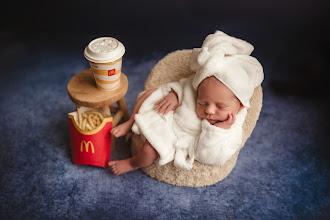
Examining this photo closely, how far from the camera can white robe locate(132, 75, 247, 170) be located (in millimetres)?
1562

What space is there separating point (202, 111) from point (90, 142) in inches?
24.2

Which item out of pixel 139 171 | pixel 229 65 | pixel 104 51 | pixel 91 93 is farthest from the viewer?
pixel 139 171

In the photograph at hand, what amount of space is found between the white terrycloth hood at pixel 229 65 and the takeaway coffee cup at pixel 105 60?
0.38m

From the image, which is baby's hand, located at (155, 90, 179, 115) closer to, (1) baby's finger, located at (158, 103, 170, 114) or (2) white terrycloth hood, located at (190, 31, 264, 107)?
(1) baby's finger, located at (158, 103, 170, 114)

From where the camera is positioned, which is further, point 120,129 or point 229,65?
point 120,129

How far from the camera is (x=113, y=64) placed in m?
1.65

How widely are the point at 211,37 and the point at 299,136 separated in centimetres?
94

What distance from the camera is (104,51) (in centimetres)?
162

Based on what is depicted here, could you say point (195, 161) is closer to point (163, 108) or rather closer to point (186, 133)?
point (186, 133)

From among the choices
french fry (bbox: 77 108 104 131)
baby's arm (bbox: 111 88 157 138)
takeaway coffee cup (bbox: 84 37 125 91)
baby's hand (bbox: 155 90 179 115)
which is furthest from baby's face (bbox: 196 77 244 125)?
french fry (bbox: 77 108 104 131)

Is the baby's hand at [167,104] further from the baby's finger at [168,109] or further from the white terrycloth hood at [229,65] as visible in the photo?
the white terrycloth hood at [229,65]

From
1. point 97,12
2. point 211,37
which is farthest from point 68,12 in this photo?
point 211,37

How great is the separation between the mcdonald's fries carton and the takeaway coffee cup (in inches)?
7.8

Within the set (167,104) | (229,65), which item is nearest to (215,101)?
(229,65)
